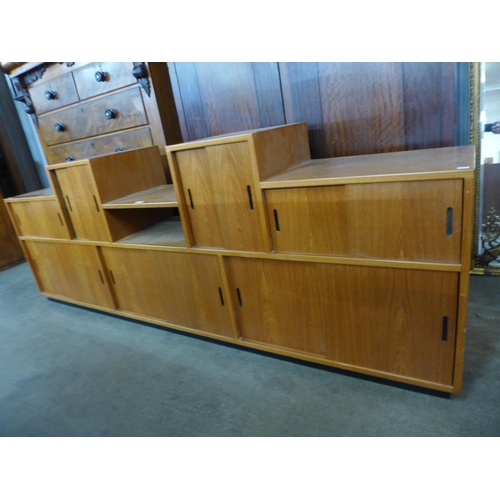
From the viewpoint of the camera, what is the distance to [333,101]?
5.65 ft

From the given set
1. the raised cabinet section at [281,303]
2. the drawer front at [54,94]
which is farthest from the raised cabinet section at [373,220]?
the drawer front at [54,94]

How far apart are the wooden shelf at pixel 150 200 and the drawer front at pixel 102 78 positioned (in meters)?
0.70

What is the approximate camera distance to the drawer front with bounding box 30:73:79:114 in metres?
2.54

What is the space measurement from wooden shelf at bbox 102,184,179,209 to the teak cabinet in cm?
2

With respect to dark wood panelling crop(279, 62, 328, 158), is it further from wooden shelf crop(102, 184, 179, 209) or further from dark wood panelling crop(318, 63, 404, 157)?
wooden shelf crop(102, 184, 179, 209)

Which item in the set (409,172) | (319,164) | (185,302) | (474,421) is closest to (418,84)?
(319,164)

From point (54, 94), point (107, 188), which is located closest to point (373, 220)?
point (107, 188)

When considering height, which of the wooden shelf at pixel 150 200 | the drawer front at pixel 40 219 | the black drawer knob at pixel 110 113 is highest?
the black drawer knob at pixel 110 113

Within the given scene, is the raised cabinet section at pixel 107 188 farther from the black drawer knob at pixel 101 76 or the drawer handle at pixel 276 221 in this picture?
the drawer handle at pixel 276 221

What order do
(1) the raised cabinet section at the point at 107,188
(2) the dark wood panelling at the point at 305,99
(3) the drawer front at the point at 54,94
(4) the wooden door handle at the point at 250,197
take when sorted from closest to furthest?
1. (4) the wooden door handle at the point at 250,197
2. (2) the dark wood panelling at the point at 305,99
3. (1) the raised cabinet section at the point at 107,188
4. (3) the drawer front at the point at 54,94

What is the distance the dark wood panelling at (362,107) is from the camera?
1590 mm

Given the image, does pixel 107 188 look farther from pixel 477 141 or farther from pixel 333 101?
pixel 477 141

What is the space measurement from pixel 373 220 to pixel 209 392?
1016mm
